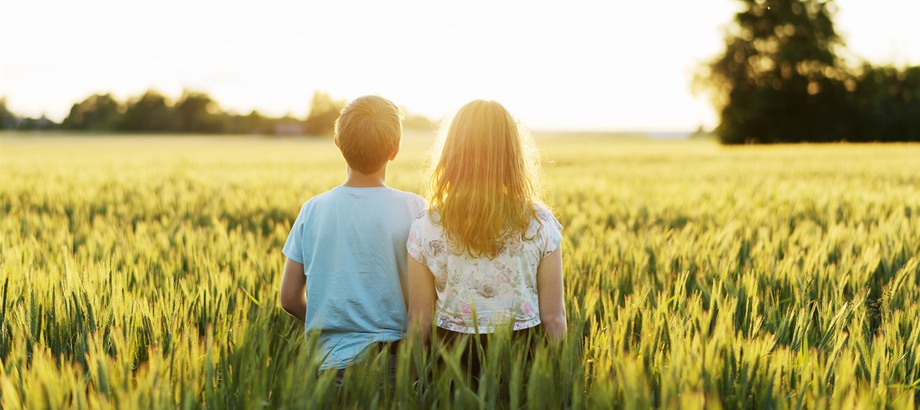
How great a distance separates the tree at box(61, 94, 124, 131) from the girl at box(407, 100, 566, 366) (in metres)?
67.2

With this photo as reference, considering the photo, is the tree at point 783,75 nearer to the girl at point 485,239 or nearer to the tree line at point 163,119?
the tree line at point 163,119

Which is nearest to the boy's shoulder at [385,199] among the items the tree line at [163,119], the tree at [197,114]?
the tree line at [163,119]

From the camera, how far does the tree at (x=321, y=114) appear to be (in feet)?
213

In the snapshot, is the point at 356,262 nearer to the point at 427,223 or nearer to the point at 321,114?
the point at 427,223

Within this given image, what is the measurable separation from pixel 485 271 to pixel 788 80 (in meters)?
41.2

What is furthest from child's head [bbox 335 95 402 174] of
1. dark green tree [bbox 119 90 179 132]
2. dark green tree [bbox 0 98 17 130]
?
dark green tree [bbox 0 98 17 130]

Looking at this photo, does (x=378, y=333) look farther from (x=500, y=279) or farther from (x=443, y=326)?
(x=500, y=279)

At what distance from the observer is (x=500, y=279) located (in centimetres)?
199

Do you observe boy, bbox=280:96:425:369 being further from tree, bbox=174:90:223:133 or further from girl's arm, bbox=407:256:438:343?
tree, bbox=174:90:223:133

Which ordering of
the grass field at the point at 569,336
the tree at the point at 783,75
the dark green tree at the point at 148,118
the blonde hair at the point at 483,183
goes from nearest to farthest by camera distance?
the grass field at the point at 569,336 → the blonde hair at the point at 483,183 → the tree at the point at 783,75 → the dark green tree at the point at 148,118

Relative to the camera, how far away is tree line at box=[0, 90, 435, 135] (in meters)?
61.2

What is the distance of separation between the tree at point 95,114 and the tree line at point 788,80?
51.7m

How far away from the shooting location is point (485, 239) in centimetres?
192

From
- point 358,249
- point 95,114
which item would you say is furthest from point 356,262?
point 95,114
